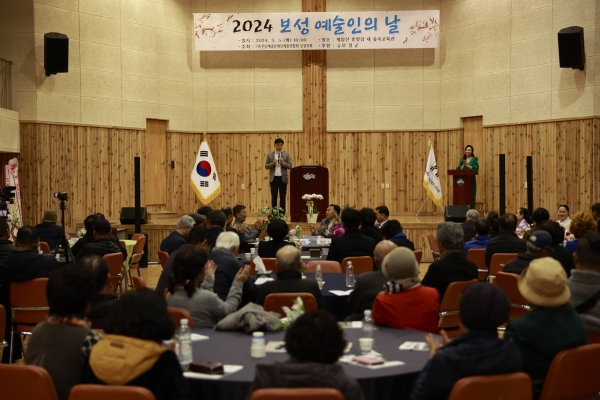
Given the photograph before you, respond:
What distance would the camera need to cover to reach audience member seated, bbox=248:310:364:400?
3.17 meters

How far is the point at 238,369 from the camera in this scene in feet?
12.7

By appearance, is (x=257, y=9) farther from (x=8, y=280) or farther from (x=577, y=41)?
(x=8, y=280)

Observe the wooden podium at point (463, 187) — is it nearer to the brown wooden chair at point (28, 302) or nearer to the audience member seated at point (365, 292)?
the audience member seated at point (365, 292)

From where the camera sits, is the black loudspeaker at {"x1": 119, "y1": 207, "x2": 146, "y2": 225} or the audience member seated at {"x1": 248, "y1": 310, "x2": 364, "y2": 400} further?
the black loudspeaker at {"x1": 119, "y1": 207, "x2": 146, "y2": 225}

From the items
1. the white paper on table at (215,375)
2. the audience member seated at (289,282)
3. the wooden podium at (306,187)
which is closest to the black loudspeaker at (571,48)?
the wooden podium at (306,187)

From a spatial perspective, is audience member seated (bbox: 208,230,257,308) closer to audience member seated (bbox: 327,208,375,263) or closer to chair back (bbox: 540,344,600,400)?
audience member seated (bbox: 327,208,375,263)

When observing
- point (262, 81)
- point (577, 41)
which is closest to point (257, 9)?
point (262, 81)

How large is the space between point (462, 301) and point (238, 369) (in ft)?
3.94

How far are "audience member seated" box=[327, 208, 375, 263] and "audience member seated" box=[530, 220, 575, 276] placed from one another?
2.17 metres

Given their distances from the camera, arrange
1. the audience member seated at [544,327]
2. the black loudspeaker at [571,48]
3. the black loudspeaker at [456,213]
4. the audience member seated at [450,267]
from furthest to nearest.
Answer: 1. the black loudspeaker at [456,213]
2. the black loudspeaker at [571,48]
3. the audience member seated at [450,267]
4. the audience member seated at [544,327]

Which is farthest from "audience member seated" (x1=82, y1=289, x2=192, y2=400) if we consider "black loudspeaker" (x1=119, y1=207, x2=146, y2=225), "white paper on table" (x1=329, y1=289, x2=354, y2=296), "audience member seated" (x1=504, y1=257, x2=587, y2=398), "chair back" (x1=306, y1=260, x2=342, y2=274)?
"black loudspeaker" (x1=119, y1=207, x2=146, y2=225)

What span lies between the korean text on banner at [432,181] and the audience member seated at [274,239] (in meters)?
9.18

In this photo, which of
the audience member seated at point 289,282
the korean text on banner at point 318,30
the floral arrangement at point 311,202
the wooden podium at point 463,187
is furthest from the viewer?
the korean text on banner at point 318,30

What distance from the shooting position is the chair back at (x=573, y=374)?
381 centimetres
